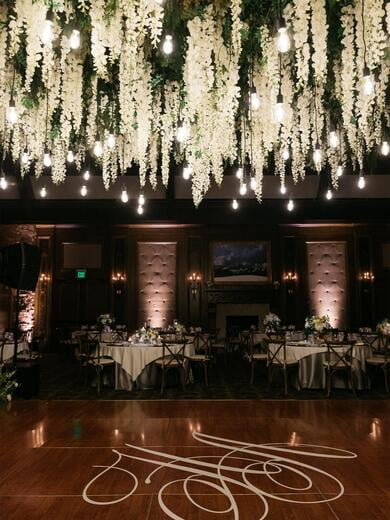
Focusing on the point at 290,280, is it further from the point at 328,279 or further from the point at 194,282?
the point at 194,282

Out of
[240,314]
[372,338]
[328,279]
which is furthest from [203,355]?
[328,279]

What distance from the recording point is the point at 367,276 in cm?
1074

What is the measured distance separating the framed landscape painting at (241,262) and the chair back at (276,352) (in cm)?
435

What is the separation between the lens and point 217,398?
5.78 meters

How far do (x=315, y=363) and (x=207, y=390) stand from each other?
5.44 ft

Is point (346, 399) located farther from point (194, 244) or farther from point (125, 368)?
point (194, 244)

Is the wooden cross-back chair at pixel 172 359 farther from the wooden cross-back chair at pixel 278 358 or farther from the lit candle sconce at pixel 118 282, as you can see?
the lit candle sconce at pixel 118 282

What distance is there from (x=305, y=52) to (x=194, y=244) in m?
7.89

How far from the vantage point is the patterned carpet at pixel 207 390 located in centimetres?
593

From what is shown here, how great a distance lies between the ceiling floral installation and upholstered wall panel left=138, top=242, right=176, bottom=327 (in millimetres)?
5066

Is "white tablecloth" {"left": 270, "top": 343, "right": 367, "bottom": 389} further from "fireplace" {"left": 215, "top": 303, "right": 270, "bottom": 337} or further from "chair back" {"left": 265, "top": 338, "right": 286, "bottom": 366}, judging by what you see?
"fireplace" {"left": 215, "top": 303, "right": 270, "bottom": 337}

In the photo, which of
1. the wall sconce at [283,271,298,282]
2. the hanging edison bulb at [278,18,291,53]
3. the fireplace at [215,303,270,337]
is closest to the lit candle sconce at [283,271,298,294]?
the wall sconce at [283,271,298,282]

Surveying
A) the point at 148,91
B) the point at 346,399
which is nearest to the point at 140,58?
the point at 148,91

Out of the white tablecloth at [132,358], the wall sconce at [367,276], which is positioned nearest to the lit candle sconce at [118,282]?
the white tablecloth at [132,358]
